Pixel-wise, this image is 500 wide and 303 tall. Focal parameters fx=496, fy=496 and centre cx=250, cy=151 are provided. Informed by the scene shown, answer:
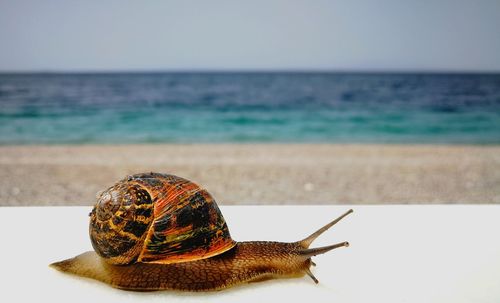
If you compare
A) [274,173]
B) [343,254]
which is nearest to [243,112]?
[274,173]

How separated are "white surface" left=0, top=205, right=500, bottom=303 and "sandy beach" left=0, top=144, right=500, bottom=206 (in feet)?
7.79

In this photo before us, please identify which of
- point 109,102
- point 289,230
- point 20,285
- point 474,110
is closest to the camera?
point 20,285

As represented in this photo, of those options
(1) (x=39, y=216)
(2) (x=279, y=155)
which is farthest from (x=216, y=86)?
(1) (x=39, y=216)

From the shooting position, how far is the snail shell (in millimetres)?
1358

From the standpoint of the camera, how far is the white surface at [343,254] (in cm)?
138

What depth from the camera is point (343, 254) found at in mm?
1712

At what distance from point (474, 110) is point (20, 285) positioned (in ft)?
47.6

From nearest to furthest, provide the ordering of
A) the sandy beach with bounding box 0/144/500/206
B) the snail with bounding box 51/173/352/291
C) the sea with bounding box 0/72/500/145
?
the snail with bounding box 51/173/352/291 < the sandy beach with bounding box 0/144/500/206 < the sea with bounding box 0/72/500/145

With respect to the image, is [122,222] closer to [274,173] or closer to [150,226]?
[150,226]

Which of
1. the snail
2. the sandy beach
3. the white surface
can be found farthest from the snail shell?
the sandy beach

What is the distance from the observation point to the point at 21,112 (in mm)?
12352

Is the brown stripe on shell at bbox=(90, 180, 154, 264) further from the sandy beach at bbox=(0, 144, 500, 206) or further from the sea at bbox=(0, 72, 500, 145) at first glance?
the sea at bbox=(0, 72, 500, 145)

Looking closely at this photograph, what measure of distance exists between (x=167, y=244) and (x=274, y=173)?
434 cm

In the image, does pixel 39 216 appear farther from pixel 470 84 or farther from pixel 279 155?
pixel 470 84
